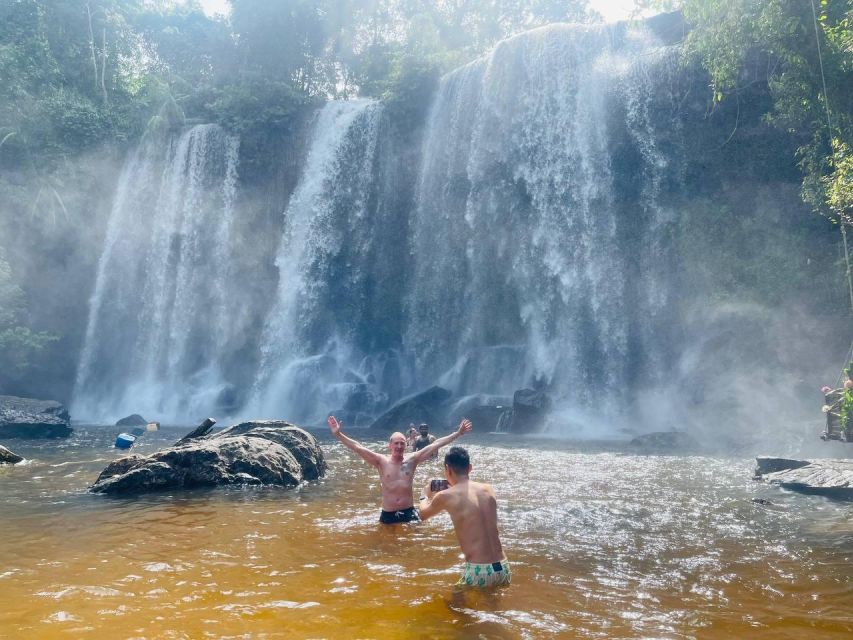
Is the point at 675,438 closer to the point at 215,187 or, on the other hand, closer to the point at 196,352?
the point at 196,352

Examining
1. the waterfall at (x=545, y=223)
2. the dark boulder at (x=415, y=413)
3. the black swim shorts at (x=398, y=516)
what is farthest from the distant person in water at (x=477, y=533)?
the waterfall at (x=545, y=223)

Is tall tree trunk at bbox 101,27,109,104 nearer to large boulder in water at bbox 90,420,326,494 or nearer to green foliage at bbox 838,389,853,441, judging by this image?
large boulder in water at bbox 90,420,326,494

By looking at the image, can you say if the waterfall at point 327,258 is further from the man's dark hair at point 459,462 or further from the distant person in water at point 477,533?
the distant person in water at point 477,533

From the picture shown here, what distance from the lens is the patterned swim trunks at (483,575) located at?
5012 mm

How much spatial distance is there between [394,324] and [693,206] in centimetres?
1424

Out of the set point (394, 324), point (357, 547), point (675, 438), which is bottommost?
point (357, 547)

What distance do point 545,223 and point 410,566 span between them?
2144cm

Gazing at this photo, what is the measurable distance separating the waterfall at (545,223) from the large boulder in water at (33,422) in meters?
14.3

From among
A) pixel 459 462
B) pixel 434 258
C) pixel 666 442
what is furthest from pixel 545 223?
pixel 459 462

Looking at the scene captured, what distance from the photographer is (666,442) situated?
16859mm

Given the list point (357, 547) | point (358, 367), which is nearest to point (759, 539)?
point (357, 547)

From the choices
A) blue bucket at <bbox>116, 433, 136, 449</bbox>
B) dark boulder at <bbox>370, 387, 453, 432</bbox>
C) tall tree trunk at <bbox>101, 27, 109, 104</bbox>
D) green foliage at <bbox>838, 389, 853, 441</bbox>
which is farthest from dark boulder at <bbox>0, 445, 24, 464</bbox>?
tall tree trunk at <bbox>101, 27, 109, 104</bbox>

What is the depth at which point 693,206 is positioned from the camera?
77.5 feet

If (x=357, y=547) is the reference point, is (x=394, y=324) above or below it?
above
